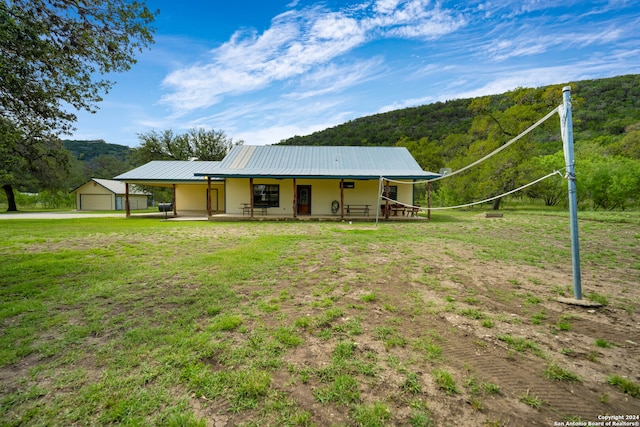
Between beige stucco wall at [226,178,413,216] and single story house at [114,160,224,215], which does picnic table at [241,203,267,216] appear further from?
single story house at [114,160,224,215]

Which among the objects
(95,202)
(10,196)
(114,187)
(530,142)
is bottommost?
(95,202)

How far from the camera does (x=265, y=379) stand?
6.83 ft

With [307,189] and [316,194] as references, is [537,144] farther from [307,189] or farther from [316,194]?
[307,189]

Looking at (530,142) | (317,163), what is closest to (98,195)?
(317,163)

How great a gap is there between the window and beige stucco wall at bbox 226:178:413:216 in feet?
0.81

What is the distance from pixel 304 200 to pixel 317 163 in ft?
8.35

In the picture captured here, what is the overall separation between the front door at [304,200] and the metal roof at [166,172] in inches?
257

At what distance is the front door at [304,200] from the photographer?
53.8 ft

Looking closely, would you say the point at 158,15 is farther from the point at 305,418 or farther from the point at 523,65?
the point at 523,65

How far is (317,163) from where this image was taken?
16.8 m

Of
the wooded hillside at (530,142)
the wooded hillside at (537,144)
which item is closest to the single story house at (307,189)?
the wooded hillside at (530,142)

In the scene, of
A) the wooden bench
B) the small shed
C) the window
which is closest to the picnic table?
the window

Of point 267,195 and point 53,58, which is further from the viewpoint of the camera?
point 267,195

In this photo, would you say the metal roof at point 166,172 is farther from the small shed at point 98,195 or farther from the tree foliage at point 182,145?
the small shed at point 98,195
